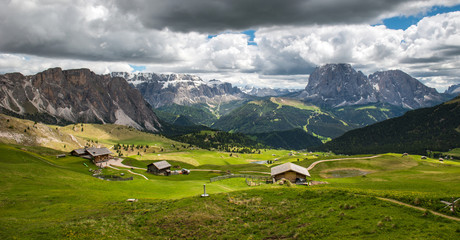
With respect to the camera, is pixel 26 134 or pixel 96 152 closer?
pixel 96 152

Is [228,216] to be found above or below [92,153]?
above

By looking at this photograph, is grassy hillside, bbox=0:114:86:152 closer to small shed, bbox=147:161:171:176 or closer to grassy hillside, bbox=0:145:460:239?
small shed, bbox=147:161:171:176

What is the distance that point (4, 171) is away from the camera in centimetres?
5922

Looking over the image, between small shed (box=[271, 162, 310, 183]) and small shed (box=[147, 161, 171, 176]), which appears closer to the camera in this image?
small shed (box=[271, 162, 310, 183])

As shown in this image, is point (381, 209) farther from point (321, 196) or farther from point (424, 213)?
point (321, 196)

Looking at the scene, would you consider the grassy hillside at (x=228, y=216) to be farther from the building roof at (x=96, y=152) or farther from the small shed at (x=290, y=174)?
the building roof at (x=96, y=152)

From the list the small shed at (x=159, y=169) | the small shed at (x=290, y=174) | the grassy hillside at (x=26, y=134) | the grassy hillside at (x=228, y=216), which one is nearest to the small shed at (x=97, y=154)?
the small shed at (x=159, y=169)

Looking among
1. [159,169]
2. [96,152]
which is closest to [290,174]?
[159,169]

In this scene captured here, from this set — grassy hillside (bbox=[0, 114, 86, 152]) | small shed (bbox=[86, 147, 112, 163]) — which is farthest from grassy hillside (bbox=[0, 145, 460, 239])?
grassy hillside (bbox=[0, 114, 86, 152])

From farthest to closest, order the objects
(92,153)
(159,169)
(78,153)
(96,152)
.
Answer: (96,152)
(78,153)
(92,153)
(159,169)

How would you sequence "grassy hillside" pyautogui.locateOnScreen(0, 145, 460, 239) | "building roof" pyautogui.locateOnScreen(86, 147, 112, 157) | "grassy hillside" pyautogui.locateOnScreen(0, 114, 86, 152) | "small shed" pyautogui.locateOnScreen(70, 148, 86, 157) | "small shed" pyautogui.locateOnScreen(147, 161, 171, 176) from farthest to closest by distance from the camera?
"grassy hillside" pyautogui.locateOnScreen(0, 114, 86, 152) < "small shed" pyautogui.locateOnScreen(70, 148, 86, 157) < "building roof" pyautogui.locateOnScreen(86, 147, 112, 157) < "small shed" pyautogui.locateOnScreen(147, 161, 171, 176) < "grassy hillside" pyautogui.locateOnScreen(0, 145, 460, 239)

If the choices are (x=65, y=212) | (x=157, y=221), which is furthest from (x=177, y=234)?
(x=65, y=212)

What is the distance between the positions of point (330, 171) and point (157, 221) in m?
89.5

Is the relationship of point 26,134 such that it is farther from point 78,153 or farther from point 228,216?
point 228,216
